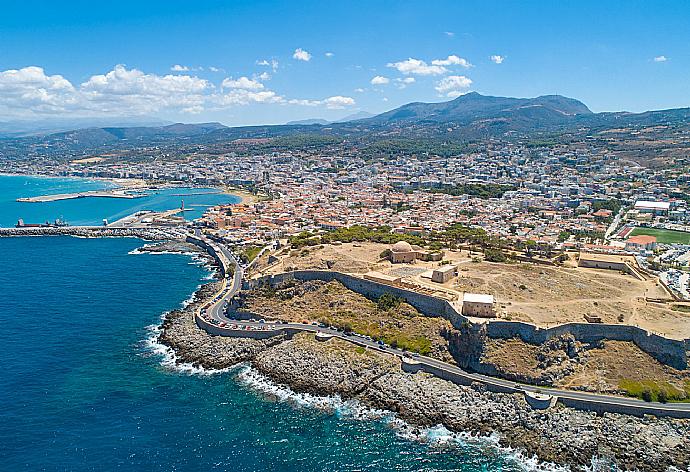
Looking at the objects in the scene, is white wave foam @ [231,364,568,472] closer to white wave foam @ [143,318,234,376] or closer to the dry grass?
white wave foam @ [143,318,234,376]

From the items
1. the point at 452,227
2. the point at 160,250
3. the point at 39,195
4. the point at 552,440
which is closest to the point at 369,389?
the point at 552,440

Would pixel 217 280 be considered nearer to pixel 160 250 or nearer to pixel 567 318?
pixel 160 250

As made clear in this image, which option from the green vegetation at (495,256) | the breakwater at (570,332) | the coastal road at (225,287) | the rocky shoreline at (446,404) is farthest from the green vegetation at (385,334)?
the green vegetation at (495,256)

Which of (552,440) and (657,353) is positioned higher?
(657,353)

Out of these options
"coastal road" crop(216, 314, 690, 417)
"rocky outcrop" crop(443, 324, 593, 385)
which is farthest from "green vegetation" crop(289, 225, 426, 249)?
"rocky outcrop" crop(443, 324, 593, 385)

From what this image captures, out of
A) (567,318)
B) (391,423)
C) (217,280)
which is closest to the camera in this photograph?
(391,423)

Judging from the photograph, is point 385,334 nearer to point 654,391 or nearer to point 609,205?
point 654,391
